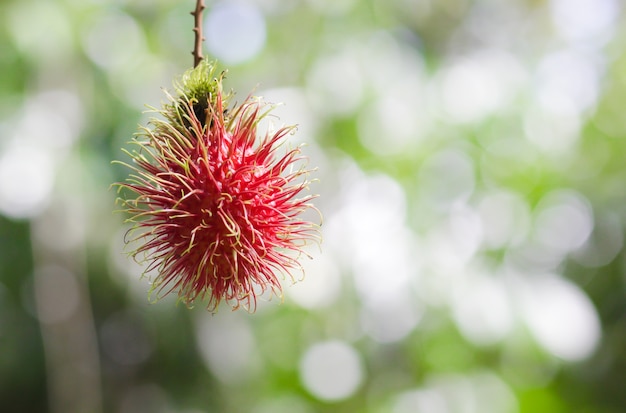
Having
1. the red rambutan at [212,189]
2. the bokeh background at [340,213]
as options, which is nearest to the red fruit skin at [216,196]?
the red rambutan at [212,189]

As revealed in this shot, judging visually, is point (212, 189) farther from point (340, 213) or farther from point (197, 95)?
point (340, 213)

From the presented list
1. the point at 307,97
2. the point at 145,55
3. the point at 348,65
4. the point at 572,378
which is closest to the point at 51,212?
the point at 145,55

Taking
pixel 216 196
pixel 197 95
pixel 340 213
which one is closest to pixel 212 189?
pixel 216 196

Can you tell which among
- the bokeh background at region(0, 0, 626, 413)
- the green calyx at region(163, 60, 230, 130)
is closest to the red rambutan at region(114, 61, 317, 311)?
the green calyx at region(163, 60, 230, 130)

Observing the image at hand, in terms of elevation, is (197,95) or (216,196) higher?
(197,95)

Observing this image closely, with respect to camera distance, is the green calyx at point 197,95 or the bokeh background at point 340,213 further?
the bokeh background at point 340,213

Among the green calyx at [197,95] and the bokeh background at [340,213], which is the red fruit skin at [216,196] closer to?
the green calyx at [197,95]

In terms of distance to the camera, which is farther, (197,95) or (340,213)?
(340,213)

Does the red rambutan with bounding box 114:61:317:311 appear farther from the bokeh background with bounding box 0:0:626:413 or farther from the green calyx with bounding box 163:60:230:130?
the bokeh background with bounding box 0:0:626:413

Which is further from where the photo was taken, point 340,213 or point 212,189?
point 340,213
